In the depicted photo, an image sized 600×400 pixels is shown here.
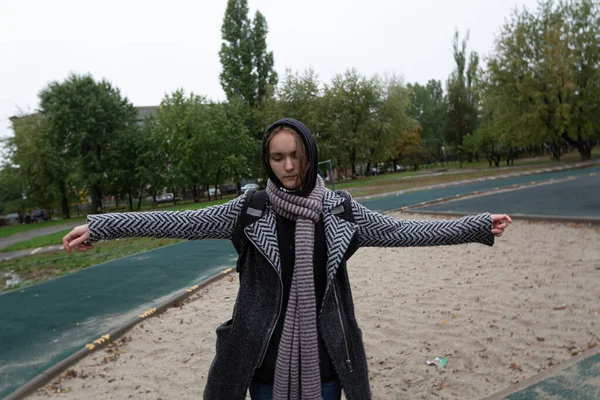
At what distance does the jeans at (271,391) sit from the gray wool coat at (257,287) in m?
0.06

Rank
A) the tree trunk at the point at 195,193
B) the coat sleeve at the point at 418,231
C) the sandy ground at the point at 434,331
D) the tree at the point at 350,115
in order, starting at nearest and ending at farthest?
the coat sleeve at the point at 418,231
the sandy ground at the point at 434,331
the tree trunk at the point at 195,193
the tree at the point at 350,115

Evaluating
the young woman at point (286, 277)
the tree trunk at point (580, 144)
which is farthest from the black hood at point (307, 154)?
the tree trunk at point (580, 144)

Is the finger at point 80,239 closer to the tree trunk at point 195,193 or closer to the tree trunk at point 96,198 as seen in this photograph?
the tree trunk at point 195,193

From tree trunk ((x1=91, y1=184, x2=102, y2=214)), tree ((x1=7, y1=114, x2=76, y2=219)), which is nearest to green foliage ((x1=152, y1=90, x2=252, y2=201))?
tree trunk ((x1=91, y1=184, x2=102, y2=214))

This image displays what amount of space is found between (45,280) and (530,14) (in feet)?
126

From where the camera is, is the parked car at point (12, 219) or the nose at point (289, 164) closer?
the nose at point (289, 164)

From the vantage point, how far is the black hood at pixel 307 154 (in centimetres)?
184

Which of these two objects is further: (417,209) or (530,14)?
(530,14)

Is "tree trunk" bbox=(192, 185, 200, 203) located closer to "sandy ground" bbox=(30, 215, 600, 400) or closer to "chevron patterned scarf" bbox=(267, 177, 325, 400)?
"sandy ground" bbox=(30, 215, 600, 400)

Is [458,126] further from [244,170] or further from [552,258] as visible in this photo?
[552,258]

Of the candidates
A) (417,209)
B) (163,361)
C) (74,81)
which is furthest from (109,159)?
(163,361)

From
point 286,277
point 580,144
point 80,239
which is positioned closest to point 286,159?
point 286,277

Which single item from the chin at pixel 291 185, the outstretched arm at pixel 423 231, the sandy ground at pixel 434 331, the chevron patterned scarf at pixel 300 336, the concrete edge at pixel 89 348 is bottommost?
the sandy ground at pixel 434 331

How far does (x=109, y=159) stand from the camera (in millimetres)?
35906
